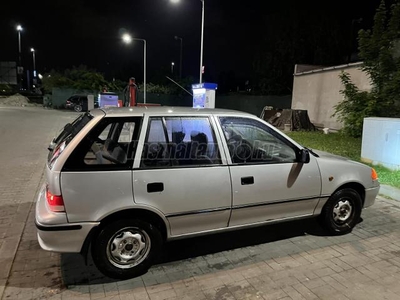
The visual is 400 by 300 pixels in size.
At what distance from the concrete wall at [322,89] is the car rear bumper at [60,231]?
15.0 metres

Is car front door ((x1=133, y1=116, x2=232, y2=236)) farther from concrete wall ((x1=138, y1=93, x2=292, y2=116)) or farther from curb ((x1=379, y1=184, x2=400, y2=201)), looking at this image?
concrete wall ((x1=138, y1=93, x2=292, y2=116))

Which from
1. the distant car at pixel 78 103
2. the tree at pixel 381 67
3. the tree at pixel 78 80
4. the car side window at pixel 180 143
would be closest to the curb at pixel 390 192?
the car side window at pixel 180 143

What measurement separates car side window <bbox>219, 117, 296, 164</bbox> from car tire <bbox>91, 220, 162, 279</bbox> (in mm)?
1226

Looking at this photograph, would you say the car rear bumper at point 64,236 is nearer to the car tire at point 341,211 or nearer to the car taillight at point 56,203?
the car taillight at point 56,203

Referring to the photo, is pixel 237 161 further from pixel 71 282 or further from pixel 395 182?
pixel 395 182

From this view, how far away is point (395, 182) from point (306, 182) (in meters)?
3.91

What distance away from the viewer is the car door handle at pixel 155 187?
3.29m

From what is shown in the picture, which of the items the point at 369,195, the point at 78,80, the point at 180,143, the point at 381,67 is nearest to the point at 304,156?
the point at 369,195

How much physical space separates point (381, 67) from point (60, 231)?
13501 millimetres

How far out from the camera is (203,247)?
4109 mm

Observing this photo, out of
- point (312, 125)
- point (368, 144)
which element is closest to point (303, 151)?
point (368, 144)

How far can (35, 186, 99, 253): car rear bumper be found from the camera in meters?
3.05

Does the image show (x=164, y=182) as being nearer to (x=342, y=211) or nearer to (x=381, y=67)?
(x=342, y=211)

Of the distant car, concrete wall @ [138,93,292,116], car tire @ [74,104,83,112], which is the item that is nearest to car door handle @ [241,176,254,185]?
concrete wall @ [138,93,292,116]
